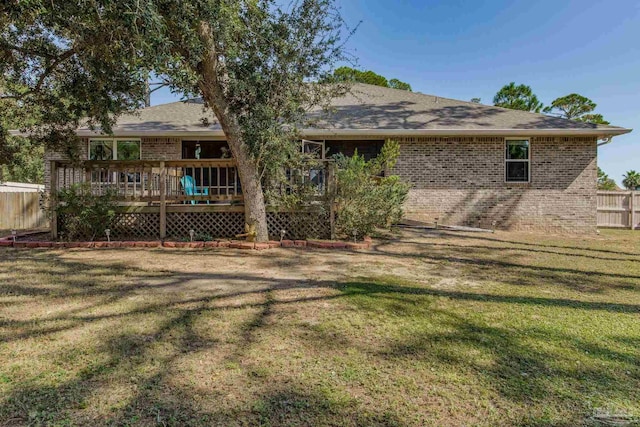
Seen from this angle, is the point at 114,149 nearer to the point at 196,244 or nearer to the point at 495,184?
the point at 196,244

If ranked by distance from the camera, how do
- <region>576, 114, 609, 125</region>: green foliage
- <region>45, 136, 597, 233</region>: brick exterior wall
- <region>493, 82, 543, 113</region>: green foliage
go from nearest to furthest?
<region>45, 136, 597, 233</region>: brick exterior wall → <region>576, 114, 609, 125</region>: green foliage → <region>493, 82, 543, 113</region>: green foliage

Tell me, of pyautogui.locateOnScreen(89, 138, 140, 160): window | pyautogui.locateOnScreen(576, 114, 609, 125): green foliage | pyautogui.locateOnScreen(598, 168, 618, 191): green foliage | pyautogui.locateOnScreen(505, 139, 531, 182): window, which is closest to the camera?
pyautogui.locateOnScreen(505, 139, 531, 182): window

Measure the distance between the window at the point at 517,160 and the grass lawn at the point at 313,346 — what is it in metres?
7.24

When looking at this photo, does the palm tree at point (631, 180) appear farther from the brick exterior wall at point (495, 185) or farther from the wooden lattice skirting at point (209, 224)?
the wooden lattice skirting at point (209, 224)

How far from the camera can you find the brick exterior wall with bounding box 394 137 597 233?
461 inches

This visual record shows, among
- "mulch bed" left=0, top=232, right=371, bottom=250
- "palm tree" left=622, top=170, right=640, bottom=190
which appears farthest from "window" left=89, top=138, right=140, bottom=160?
"palm tree" left=622, top=170, right=640, bottom=190

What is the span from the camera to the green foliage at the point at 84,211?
746 cm

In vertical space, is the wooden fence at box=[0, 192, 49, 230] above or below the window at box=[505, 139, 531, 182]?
below

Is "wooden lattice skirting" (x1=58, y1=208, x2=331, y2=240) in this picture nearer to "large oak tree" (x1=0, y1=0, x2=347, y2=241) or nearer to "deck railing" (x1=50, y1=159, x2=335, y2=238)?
"deck railing" (x1=50, y1=159, x2=335, y2=238)

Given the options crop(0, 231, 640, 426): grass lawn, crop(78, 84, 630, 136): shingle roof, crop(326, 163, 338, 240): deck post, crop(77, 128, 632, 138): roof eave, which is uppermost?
crop(78, 84, 630, 136): shingle roof

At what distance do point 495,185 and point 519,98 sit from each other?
19.4 meters

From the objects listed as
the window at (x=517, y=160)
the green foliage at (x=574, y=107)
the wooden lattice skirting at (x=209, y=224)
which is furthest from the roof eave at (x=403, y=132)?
the green foliage at (x=574, y=107)

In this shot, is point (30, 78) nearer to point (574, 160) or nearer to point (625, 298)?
point (625, 298)

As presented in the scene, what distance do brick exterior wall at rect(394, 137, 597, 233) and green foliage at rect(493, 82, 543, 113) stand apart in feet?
56.6
